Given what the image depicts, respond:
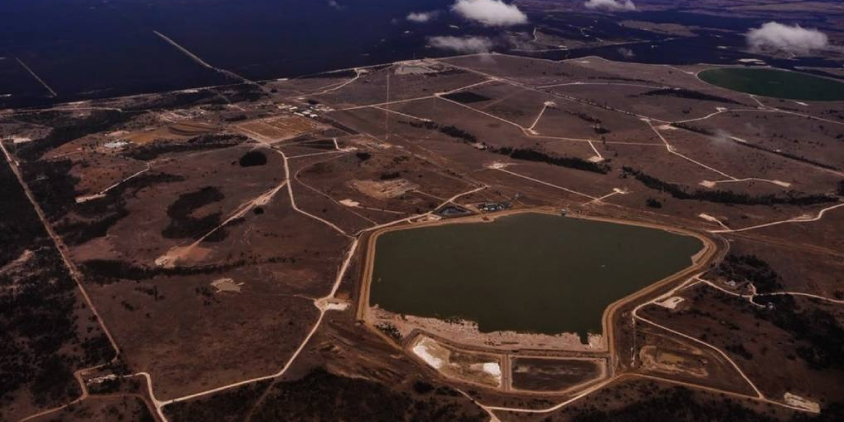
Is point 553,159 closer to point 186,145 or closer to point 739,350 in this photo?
point 739,350

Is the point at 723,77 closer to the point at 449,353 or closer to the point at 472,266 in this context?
the point at 472,266

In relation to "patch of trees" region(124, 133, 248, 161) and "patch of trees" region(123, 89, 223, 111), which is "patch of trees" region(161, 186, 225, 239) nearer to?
"patch of trees" region(124, 133, 248, 161)

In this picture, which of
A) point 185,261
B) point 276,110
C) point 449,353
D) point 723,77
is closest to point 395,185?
point 185,261

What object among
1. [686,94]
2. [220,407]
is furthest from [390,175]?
[686,94]

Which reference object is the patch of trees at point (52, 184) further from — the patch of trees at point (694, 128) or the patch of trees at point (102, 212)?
the patch of trees at point (694, 128)

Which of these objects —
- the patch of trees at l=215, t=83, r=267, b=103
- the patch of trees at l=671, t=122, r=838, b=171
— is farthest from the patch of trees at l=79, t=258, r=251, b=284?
the patch of trees at l=671, t=122, r=838, b=171
